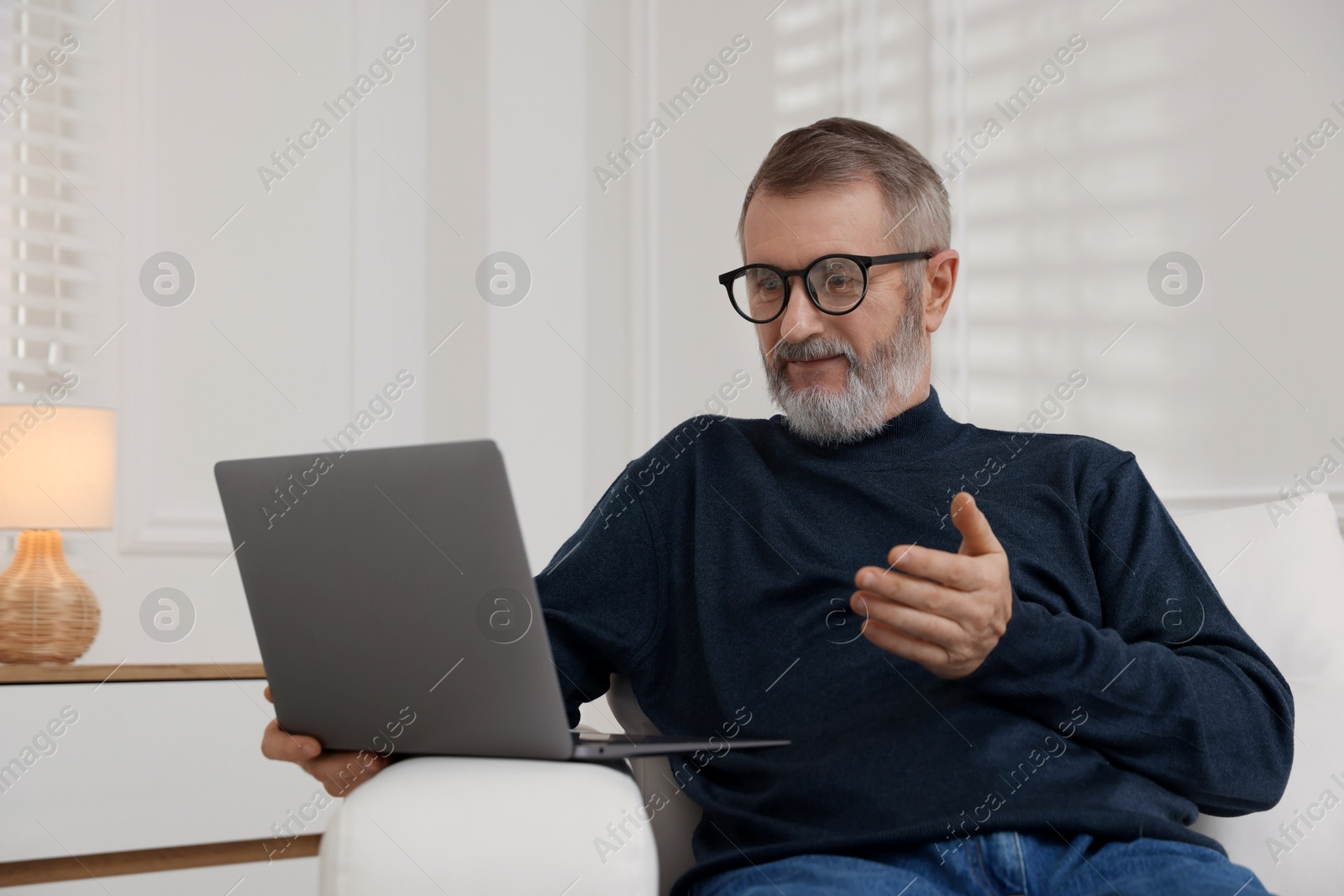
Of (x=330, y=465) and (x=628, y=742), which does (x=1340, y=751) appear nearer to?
(x=628, y=742)

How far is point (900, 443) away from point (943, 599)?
1.63 feet

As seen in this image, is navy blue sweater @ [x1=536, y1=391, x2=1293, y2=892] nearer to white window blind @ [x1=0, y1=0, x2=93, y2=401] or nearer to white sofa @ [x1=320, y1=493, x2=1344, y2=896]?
white sofa @ [x1=320, y1=493, x2=1344, y2=896]

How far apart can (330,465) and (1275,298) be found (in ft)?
5.88

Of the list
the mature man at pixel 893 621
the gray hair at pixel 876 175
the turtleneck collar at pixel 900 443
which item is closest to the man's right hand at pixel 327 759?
the mature man at pixel 893 621

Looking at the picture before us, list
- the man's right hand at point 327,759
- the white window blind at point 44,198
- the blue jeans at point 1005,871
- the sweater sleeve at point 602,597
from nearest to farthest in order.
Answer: the blue jeans at point 1005,871, the man's right hand at point 327,759, the sweater sleeve at point 602,597, the white window blind at point 44,198

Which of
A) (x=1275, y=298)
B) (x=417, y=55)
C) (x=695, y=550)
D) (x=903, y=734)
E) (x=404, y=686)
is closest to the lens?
(x=404, y=686)

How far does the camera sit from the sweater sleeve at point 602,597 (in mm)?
1304

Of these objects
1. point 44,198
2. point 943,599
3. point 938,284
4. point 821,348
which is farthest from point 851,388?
point 44,198

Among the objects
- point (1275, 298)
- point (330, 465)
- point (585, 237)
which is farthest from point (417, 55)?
point (330, 465)

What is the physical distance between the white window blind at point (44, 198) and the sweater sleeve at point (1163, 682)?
94.5 inches

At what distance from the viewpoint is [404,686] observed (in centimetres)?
100

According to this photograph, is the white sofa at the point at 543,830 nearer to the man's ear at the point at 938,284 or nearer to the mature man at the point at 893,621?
the mature man at the point at 893,621

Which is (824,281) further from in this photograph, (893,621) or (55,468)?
(55,468)

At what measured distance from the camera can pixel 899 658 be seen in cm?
119
